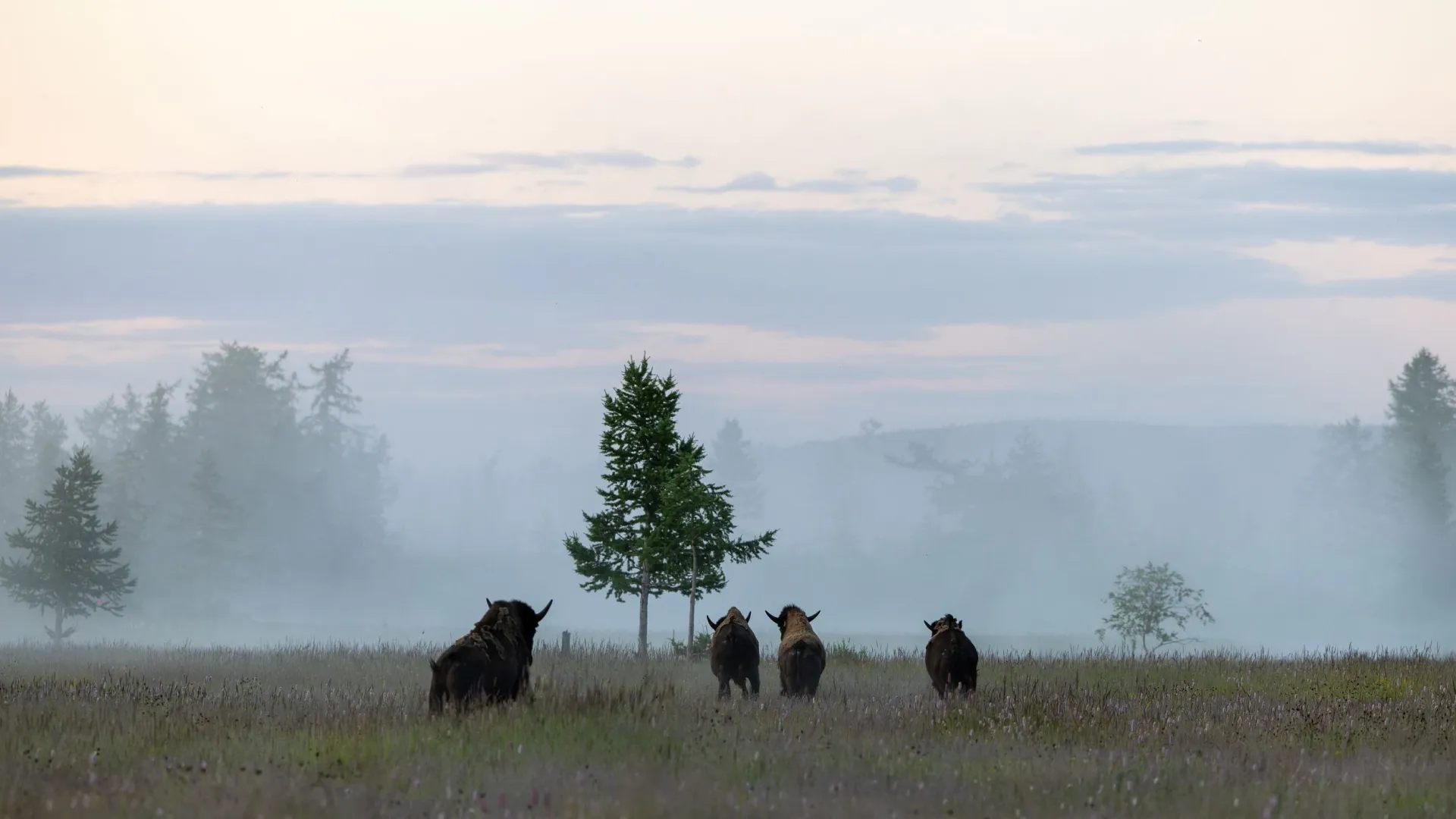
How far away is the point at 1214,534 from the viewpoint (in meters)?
145

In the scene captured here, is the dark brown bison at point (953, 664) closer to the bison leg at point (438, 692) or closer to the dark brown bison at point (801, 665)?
the dark brown bison at point (801, 665)

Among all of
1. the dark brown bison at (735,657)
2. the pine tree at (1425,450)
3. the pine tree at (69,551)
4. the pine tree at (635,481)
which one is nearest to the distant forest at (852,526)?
the pine tree at (1425,450)

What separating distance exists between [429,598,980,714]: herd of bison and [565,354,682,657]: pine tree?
34.8 feet

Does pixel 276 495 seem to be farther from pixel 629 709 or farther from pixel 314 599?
pixel 629 709

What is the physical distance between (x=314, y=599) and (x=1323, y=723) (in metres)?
102

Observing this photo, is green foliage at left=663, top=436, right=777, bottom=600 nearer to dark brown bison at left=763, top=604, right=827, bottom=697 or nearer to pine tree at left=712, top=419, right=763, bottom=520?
dark brown bison at left=763, top=604, right=827, bottom=697

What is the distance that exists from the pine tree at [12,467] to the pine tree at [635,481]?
6210 centimetres

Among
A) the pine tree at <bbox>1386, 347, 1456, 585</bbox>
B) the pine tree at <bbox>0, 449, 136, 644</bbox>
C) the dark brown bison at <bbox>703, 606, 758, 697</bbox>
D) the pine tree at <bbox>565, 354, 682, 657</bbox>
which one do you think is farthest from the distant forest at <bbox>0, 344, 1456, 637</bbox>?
the dark brown bison at <bbox>703, 606, 758, 697</bbox>

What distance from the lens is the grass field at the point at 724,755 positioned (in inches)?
391

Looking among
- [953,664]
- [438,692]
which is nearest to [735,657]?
[953,664]

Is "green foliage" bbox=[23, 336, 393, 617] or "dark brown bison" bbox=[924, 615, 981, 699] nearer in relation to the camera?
"dark brown bison" bbox=[924, 615, 981, 699]

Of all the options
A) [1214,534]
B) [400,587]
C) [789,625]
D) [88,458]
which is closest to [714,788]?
[789,625]

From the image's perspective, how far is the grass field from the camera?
32.6ft

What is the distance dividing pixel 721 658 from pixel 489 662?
6137mm
